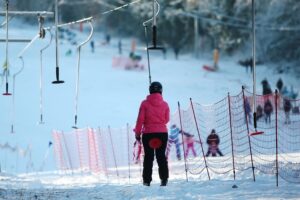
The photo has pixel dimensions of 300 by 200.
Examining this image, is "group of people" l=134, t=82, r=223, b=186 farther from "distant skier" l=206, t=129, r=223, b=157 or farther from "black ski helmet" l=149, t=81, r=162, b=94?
"distant skier" l=206, t=129, r=223, b=157

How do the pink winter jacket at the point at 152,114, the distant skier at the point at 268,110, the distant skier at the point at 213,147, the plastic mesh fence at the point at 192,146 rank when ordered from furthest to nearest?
the distant skier at the point at 268,110 < the distant skier at the point at 213,147 < the plastic mesh fence at the point at 192,146 < the pink winter jacket at the point at 152,114

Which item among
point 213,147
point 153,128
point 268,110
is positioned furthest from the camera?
point 268,110

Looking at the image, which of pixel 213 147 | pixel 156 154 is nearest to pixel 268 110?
pixel 213 147

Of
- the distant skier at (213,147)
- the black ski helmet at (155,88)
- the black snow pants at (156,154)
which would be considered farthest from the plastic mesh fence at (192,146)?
the black ski helmet at (155,88)

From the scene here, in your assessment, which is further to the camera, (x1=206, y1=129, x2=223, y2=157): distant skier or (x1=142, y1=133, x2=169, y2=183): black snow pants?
(x1=206, y1=129, x2=223, y2=157): distant skier

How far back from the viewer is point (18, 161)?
2333cm

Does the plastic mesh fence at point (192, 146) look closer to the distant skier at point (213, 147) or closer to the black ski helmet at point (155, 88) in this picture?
the distant skier at point (213, 147)

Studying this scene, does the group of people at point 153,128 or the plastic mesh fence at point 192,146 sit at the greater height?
the group of people at point 153,128

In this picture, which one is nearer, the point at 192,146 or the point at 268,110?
the point at 192,146

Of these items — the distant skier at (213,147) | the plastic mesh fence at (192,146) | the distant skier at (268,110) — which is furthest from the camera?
the distant skier at (268,110)

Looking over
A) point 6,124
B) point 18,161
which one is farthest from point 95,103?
point 18,161

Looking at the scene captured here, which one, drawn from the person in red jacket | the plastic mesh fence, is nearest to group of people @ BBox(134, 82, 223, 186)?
the person in red jacket

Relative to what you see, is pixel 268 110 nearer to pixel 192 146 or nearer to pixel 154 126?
pixel 192 146

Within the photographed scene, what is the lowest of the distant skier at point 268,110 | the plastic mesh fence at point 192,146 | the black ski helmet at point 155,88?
the plastic mesh fence at point 192,146
